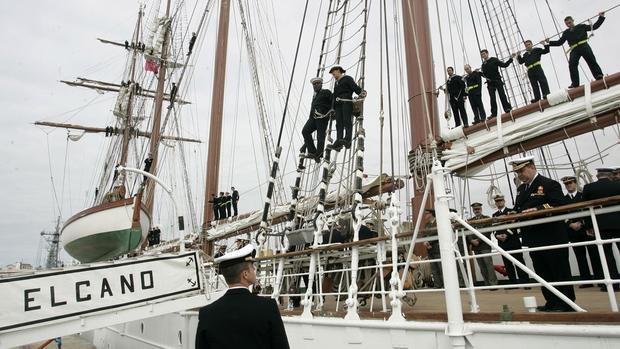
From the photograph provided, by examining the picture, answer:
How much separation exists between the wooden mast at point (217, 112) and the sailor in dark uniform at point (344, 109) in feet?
28.9

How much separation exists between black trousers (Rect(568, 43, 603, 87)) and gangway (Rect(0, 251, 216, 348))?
654 centimetres

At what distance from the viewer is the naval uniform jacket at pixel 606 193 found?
4.48m

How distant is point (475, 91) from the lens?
807cm

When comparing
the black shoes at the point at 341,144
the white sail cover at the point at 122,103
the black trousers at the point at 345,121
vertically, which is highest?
the white sail cover at the point at 122,103

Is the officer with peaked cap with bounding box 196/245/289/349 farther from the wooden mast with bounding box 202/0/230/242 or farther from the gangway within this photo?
the wooden mast with bounding box 202/0/230/242

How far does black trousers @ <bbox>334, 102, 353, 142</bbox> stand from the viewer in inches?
273

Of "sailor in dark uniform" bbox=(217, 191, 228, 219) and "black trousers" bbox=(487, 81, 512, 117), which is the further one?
"sailor in dark uniform" bbox=(217, 191, 228, 219)

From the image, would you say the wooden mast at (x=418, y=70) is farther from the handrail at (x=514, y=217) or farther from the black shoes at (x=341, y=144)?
the handrail at (x=514, y=217)

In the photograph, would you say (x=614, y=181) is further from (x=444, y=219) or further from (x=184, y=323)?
(x=184, y=323)

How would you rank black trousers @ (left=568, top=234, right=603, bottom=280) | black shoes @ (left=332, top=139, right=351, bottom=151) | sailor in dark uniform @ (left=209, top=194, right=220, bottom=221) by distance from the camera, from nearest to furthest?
black trousers @ (left=568, top=234, right=603, bottom=280) → black shoes @ (left=332, top=139, right=351, bottom=151) → sailor in dark uniform @ (left=209, top=194, right=220, bottom=221)

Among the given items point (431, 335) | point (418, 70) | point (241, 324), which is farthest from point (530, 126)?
point (241, 324)

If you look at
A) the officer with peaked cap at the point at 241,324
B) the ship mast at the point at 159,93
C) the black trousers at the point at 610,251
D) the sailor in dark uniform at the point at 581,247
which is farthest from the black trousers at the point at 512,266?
the ship mast at the point at 159,93

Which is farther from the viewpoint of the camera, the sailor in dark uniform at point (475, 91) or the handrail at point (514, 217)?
the sailor in dark uniform at point (475, 91)

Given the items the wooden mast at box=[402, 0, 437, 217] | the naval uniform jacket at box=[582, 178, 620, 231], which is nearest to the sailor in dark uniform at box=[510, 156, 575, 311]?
the naval uniform jacket at box=[582, 178, 620, 231]
